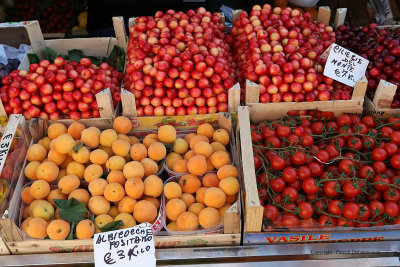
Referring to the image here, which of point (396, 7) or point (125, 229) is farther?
point (396, 7)

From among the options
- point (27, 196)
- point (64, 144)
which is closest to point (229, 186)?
point (64, 144)

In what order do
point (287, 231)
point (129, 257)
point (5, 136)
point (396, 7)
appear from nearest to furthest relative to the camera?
point (129, 257), point (287, 231), point (5, 136), point (396, 7)

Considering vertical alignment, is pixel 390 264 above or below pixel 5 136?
below

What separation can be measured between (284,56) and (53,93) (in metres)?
1.58

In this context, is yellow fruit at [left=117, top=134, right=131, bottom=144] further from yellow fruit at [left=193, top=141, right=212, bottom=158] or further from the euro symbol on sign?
the euro symbol on sign

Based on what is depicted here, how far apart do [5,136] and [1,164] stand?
227 millimetres

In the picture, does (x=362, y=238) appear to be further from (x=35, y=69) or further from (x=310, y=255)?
(x=35, y=69)

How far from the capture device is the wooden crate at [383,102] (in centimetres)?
218

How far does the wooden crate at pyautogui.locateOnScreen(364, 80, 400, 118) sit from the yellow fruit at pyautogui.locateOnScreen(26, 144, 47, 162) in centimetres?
207

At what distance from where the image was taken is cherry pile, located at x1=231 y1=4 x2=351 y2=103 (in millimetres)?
2293

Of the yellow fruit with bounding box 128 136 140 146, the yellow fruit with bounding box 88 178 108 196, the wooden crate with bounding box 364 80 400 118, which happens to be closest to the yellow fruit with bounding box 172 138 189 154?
the yellow fruit with bounding box 128 136 140 146

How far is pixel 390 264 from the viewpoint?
1.63 meters

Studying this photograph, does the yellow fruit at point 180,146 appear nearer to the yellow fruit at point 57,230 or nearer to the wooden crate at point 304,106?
the wooden crate at point 304,106

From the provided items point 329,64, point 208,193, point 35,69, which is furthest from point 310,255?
point 35,69
